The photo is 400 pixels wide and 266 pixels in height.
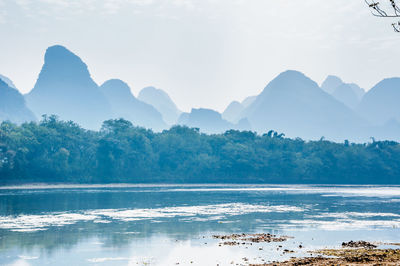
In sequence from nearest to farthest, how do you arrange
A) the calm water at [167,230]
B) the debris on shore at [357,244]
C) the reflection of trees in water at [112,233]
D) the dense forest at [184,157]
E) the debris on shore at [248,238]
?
the calm water at [167,230]
the debris on shore at [357,244]
the reflection of trees in water at [112,233]
the debris on shore at [248,238]
the dense forest at [184,157]

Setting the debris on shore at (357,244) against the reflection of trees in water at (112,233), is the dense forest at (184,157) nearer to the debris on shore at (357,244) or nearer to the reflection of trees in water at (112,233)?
the reflection of trees in water at (112,233)

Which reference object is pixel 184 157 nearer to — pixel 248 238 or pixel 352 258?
pixel 248 238

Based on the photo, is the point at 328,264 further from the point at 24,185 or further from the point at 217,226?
the point at 24,185

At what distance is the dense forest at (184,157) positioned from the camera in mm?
121725

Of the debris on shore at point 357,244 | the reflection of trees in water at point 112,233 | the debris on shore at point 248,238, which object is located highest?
the reflection of trees in water at point 112,233

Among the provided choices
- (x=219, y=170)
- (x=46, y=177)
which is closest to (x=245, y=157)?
(x=219, y=170)

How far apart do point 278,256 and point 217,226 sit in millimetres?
15180

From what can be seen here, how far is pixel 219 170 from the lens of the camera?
146625 millimetres

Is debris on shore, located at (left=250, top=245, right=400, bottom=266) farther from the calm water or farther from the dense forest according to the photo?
the dense forest

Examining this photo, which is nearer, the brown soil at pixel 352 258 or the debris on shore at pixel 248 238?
the brown soil at pixel 352 258

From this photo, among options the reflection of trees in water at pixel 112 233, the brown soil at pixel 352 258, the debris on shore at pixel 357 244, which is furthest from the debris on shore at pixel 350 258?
the reflection of trees in water at pixel 112 233

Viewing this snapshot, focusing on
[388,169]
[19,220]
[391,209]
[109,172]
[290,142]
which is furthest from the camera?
[290,142]

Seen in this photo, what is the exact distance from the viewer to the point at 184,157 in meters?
147

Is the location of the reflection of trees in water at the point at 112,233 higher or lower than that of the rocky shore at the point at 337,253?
higher
